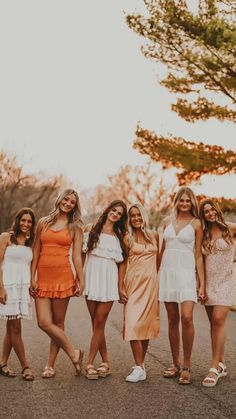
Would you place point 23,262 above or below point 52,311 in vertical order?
above

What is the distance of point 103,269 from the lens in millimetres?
8250

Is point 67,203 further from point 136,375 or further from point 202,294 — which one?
point 136,375

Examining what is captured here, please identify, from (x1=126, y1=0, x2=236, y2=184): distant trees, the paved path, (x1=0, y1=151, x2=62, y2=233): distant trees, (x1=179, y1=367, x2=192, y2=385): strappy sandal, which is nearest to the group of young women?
(x1=179, y1=367, x2=192, y2=385): strappy sandal

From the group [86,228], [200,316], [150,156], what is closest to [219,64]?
[150,156]

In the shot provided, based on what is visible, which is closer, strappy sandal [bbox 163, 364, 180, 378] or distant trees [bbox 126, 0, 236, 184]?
strappy sandal [bbox 163, 364, 180, 378]

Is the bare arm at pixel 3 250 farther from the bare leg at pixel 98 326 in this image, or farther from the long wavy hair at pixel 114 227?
the bare leg at pixel 98 326

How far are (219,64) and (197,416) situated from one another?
1742cm

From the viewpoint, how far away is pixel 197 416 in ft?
20.2

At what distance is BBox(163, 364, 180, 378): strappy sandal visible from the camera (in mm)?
8070

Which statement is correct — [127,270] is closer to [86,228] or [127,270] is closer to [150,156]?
[86,228]

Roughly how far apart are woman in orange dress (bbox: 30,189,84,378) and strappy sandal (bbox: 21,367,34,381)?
171 mm

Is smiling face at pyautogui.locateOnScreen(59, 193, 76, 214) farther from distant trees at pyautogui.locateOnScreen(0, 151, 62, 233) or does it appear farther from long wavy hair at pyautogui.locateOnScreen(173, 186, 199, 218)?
distant trees at pyautogui.locateOnScreen(0, 151, 62, 233)

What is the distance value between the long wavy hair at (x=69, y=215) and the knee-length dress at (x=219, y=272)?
1.53 m

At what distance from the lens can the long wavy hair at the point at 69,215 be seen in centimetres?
823
